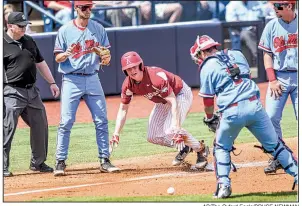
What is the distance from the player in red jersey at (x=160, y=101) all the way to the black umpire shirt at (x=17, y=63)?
3.46 feet

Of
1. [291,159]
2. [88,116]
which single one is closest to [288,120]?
[88,116]

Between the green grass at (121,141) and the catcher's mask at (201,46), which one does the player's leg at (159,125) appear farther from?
the catcher's mask at (201,46)

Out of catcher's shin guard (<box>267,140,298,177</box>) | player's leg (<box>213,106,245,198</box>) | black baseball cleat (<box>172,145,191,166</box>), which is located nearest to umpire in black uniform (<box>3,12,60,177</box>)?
black baseball cleat (<box>172,145,191,166</box>)

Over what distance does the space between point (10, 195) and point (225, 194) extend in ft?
6.99

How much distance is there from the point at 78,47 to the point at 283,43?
2.19m

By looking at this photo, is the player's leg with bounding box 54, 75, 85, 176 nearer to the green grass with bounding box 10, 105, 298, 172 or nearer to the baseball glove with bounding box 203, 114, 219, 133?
the green grass with bounding box 10, 105, 298, 172

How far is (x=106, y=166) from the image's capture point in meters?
9.84

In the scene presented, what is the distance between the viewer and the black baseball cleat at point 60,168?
9688mm

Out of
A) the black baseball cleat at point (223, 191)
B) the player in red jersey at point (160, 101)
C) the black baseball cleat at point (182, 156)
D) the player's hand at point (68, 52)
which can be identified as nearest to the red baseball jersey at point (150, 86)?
the player in red jersey at point (160, 101)

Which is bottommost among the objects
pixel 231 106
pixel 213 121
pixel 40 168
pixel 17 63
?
pixel 40 168

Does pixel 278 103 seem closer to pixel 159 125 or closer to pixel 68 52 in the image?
pixel 159 125

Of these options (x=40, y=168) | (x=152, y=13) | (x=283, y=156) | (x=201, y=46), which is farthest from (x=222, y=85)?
(x=152, y=13)

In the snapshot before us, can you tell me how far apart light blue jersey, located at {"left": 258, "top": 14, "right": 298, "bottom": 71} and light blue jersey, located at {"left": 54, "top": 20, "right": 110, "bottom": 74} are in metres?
1.86

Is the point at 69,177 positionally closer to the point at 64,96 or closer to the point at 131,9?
the point at 64,96
